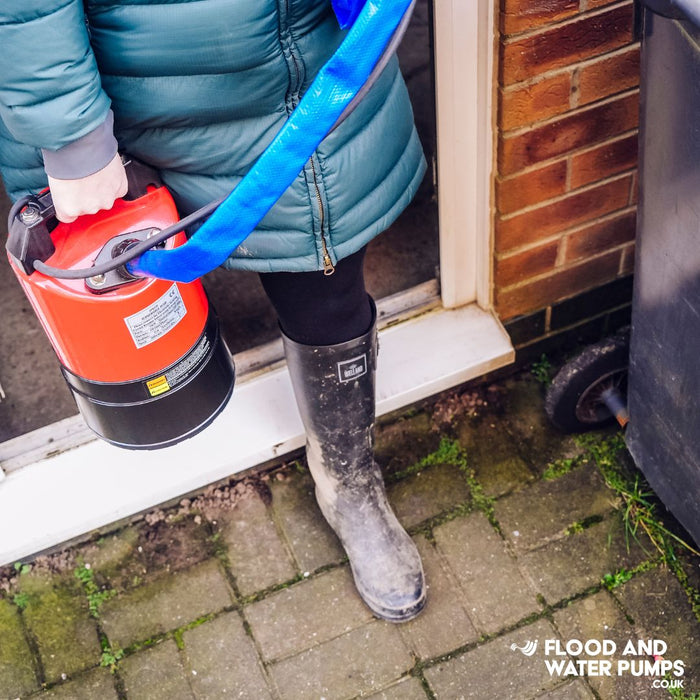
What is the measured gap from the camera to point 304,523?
228 cm

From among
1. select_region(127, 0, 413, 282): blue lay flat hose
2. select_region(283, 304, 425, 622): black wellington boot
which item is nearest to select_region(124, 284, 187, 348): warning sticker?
select_region(127, 0, 413, 282): blue lay flat hose

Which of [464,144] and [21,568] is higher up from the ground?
[464,144]

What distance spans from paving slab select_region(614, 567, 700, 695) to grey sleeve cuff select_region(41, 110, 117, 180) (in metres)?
1.55

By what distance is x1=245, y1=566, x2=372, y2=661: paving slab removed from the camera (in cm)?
208

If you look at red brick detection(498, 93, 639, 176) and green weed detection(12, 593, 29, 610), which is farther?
green weed detection(12, 593, 29, 610)

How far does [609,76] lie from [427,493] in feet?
3.65

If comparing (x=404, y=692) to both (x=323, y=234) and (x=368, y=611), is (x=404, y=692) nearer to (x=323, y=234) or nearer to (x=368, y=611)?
(x=368, y=611)

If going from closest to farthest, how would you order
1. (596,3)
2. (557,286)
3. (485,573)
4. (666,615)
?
(596,3), (666,615), (485,573), (557,286)

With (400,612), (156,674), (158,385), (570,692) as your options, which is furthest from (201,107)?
(570,692)

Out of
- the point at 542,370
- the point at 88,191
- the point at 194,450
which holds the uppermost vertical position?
the point at 88,191

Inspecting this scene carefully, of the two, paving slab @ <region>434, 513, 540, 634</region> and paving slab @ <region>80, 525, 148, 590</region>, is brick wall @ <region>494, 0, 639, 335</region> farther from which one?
paving slab @ <region>80, 525, 148, 590</region>

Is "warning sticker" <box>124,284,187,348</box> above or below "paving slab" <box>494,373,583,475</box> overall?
above

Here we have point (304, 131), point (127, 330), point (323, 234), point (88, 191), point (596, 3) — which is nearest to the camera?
point (304, 131)

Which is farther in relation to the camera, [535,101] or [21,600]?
[21,600]
